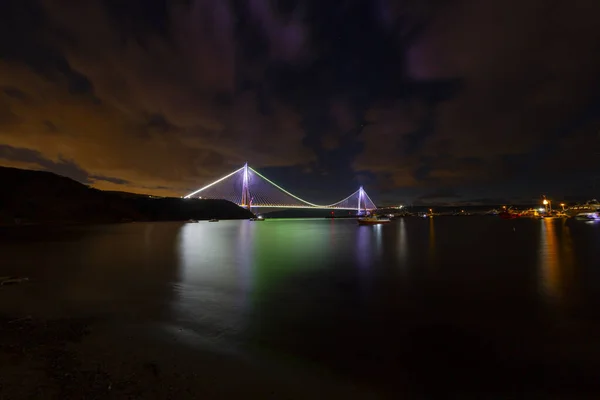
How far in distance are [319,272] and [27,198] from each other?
97520mm

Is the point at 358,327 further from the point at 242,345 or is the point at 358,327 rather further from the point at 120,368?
the point at 120,368

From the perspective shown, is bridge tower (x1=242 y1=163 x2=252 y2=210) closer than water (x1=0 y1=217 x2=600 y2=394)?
No

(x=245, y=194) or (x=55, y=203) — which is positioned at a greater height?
(x=245, y=194)

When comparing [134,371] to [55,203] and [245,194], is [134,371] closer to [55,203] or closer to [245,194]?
[245,194]

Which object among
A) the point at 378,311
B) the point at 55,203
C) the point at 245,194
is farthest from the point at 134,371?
the point at 55,203

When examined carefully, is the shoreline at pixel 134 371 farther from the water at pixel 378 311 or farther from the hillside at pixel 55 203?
the hillside at pixel 55 203

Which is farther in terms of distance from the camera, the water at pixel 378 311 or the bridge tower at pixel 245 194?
the bridge tower at pixel 245 194

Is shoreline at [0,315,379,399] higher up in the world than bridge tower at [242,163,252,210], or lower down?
lower down

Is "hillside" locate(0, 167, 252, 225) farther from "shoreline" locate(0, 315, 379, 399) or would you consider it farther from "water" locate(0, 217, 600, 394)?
"shoreline" locate(0, 315, 379, 399)

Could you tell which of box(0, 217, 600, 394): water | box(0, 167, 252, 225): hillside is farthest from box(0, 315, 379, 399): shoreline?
box(0, 167, 252, 225): hillside

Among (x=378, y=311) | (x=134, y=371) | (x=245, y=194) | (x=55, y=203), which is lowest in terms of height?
(x=378, y=311)

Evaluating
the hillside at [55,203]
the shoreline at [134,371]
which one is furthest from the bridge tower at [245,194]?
the shoreline at [134,371]

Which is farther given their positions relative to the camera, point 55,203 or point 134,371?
point 55,203

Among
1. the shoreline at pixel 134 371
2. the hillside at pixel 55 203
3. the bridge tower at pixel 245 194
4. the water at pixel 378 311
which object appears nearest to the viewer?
the shoreline at pixel 134 371
